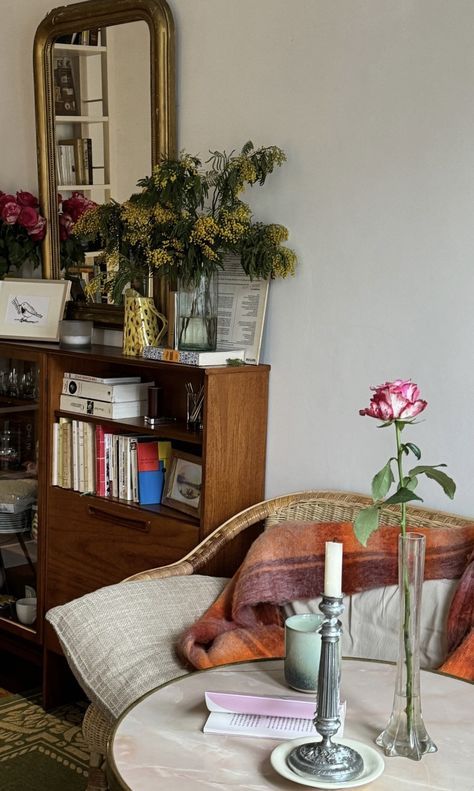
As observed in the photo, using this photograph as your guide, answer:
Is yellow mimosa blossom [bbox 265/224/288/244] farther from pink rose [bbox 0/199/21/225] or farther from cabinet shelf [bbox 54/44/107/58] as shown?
pink rose [bbox 0/199/21/225]

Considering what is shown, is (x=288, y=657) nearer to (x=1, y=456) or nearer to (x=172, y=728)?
(x=172, y=728)

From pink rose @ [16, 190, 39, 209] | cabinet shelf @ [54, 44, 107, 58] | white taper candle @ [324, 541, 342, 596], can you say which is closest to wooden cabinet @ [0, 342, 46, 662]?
pink rose @ [16, 190, 39, 209]

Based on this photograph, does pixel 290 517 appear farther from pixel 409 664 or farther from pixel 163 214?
pixel 409 664

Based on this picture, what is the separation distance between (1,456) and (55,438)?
12.0 inches

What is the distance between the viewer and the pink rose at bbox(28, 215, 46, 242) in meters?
3.33

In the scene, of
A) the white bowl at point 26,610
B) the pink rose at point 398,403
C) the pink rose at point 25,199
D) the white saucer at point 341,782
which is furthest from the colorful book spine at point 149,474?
the pink rose at point 398,403

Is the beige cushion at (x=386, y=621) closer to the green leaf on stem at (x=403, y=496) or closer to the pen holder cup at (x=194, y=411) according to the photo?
the pen holder cup at (x=194, y=411)

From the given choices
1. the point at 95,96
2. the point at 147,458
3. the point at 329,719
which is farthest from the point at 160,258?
the point at 329,719

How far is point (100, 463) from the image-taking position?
3012mm

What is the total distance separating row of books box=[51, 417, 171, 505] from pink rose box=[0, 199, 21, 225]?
0.72 m

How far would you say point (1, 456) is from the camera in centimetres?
332

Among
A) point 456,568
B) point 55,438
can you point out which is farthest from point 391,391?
point 55,438

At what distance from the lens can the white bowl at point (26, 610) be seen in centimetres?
322

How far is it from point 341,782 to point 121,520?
5.15ft
